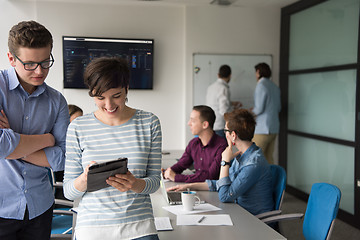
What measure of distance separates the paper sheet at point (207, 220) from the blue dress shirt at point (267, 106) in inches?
135

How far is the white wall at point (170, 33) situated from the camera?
553 cm

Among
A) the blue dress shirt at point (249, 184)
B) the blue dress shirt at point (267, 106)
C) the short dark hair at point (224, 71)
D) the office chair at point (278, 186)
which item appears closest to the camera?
the blue dress shirt at point (249, 184)

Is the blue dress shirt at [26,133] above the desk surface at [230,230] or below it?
above

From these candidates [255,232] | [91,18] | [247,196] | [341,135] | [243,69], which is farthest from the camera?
[243,69]

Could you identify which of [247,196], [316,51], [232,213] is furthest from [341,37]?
[232,213]

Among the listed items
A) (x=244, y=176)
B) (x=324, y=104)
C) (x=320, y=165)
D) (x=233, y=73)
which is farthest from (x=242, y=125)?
(x=233, y=73)

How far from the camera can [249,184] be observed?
257 centimetres

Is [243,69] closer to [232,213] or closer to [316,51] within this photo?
[316,51]

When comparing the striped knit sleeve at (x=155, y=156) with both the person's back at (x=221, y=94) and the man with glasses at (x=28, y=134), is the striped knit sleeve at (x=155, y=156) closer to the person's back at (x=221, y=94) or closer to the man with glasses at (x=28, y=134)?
the man with glasses at (x=28, y=134)

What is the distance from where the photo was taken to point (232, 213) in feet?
7.32

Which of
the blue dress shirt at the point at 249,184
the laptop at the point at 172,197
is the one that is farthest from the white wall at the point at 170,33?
the laptop at the point at 172,197

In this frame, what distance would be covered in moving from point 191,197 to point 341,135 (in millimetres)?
2965

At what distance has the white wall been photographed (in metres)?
5.53

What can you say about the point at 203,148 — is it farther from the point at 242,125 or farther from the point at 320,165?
the point at 320,165
